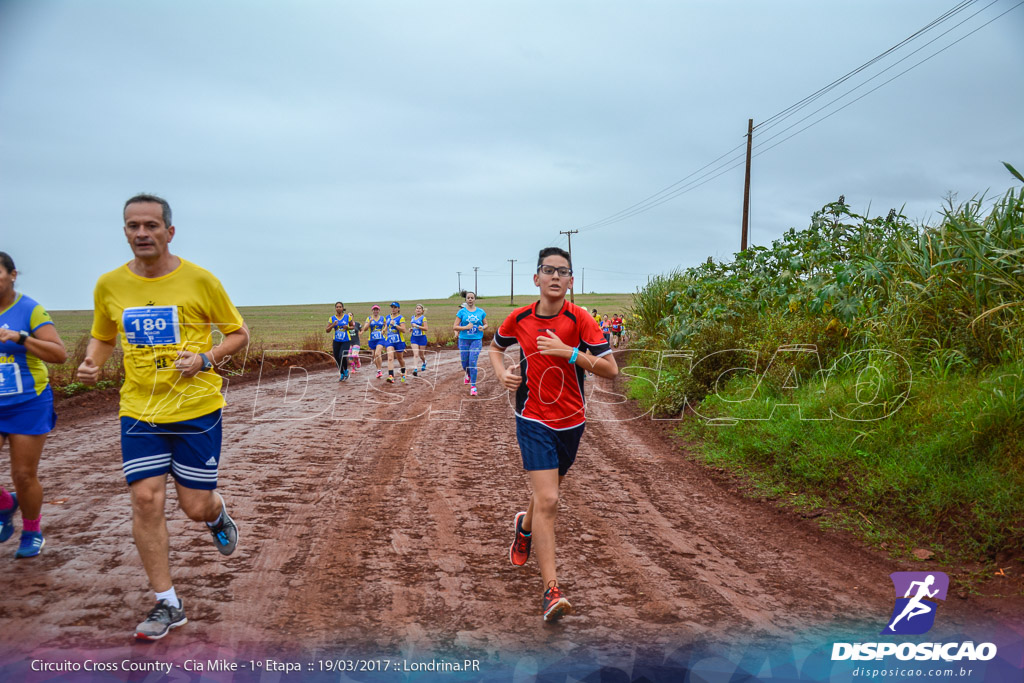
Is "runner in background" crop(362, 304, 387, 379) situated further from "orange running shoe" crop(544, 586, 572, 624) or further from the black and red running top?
"orange running shoe" crop(544, 586, 572, 624)

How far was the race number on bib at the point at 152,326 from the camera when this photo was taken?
362 cm

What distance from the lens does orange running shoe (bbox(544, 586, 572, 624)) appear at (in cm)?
360

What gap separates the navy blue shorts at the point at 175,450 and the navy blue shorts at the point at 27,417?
1354 millimetres

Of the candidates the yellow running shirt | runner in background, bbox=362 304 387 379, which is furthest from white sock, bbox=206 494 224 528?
runner in background, bbox=362 304 387 379

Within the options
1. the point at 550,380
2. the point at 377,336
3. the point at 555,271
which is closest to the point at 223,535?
the point at 550,380

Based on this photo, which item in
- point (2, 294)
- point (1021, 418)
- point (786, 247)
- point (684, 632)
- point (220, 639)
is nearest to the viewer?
point (220, 639)

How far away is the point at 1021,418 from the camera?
214 inches

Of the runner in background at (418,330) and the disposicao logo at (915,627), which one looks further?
the runner in background at (418,330)

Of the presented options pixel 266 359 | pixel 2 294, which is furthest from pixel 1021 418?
pixel 266 359

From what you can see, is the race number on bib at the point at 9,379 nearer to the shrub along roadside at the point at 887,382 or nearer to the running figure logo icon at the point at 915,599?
the running figure logo icon at the point at 915,599

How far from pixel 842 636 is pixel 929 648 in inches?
18.5

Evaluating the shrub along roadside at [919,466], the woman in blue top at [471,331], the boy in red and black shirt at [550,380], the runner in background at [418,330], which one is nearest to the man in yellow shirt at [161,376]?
the boy in red and black shirt at [550,380]

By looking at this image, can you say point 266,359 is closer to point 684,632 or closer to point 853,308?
point 853,308

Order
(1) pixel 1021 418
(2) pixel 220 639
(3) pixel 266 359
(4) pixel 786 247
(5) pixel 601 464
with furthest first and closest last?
(3) pixel 266 359, (4) pixel 786 247, (5) pixel 601 464, (1) pixel 1021 418, (2) pixel 220 639
